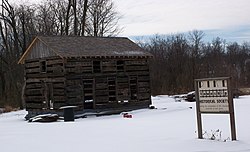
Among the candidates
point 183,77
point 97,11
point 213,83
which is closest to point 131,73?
point 213,83

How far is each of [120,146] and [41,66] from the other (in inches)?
745

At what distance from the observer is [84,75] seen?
1053 inches

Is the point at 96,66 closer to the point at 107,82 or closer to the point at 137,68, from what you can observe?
the point at 107,82

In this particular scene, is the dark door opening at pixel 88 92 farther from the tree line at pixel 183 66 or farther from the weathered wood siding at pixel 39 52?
the tree line at pixel 183 66

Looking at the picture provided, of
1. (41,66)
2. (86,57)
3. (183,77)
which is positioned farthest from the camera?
(183,77)

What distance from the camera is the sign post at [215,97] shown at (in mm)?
10984

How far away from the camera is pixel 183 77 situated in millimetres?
58344

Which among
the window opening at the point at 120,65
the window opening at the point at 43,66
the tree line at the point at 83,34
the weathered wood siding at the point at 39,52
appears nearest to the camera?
the weathered wood siding at the point at 39,52

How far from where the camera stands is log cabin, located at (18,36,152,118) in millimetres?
26328

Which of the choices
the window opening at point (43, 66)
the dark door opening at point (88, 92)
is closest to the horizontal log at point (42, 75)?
the window opening at point (43, 66)

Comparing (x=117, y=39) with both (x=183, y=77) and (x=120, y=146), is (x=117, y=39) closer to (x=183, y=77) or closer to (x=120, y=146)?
(x=120, y=146)

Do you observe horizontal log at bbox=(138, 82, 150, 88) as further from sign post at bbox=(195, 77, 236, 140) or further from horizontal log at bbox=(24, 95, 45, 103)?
sign post at bbox=(195, 77, 236, 140)

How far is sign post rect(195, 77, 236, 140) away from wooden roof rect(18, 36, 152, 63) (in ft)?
49.5

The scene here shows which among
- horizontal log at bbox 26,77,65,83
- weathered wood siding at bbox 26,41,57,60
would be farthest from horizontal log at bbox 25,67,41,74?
weathered wood siding at bbox 26,41,57,60
